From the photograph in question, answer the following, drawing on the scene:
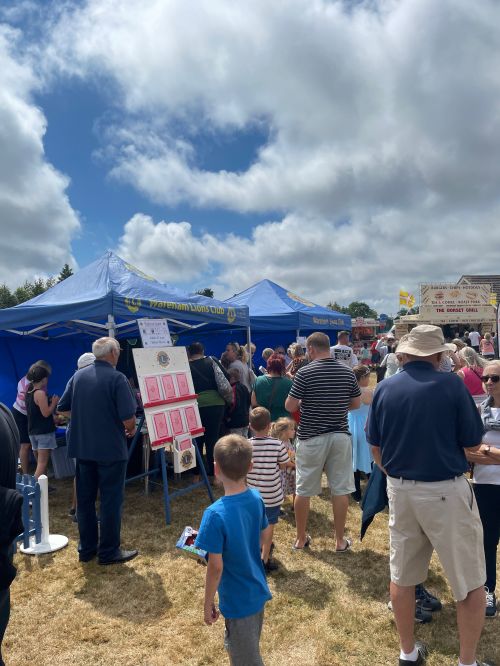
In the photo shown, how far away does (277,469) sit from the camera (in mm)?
3125

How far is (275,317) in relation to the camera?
9.37m

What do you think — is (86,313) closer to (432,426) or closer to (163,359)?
(163,359)

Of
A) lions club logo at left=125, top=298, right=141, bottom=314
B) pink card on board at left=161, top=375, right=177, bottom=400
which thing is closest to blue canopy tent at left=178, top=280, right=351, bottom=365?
lions club logo at left=125, top=298, right=141, bottom=314

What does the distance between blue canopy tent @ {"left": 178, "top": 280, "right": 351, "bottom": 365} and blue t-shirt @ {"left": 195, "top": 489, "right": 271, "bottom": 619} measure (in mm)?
6997

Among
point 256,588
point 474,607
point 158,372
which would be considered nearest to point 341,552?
point 474,607

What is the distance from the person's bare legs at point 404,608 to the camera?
82.4 inches

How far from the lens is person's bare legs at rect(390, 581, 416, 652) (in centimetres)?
209

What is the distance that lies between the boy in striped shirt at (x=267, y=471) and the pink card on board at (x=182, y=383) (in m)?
1.47

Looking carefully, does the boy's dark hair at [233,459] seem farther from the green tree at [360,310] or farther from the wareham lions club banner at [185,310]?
the green tree at [360,310]

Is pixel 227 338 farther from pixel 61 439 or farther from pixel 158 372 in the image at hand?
pixel 158 372

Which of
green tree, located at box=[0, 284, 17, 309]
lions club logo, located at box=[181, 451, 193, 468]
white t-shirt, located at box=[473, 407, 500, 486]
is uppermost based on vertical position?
green tree, located at box=[0, 284, 17, 309]

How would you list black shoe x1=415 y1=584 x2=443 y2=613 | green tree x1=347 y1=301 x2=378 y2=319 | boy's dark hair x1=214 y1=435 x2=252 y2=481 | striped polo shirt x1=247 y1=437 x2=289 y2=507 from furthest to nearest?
green tree x1=347 y1=301 x2=378 y2=319 → striped polo shirt x1=247 y1=437 x2=289 y2=507 → black shoe x1=415 y1=584 x2=443 y2=613 → boy's dark hair x1=214 y1=435 x2=252 y2=481

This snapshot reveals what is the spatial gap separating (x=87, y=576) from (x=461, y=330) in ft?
91.7

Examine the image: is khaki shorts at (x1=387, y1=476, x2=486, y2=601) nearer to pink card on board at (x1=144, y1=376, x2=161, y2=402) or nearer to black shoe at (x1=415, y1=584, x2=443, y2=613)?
black shoe at (x1=415, y1=584, x2=443, y2=613)
